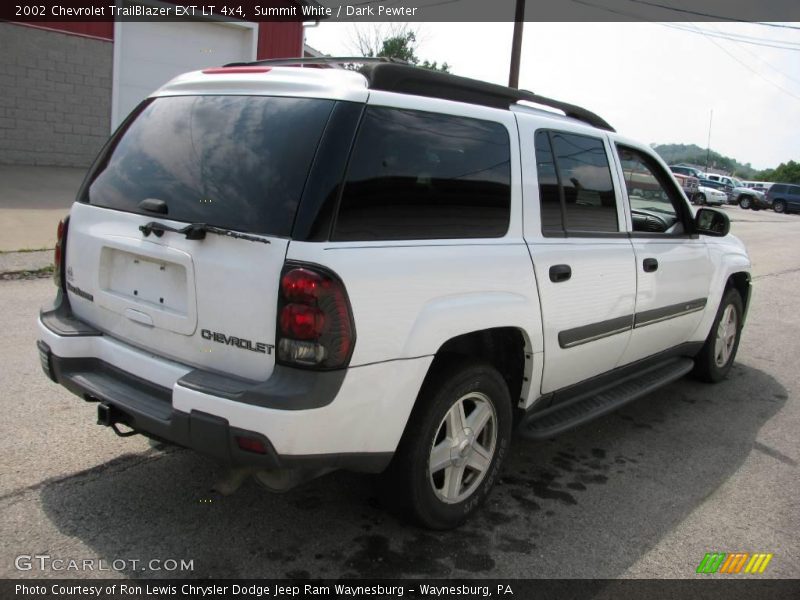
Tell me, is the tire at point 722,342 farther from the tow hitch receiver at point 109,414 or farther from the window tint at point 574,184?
the tow hitch receiver at point 109,414

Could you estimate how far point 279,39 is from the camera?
1838 centimetres

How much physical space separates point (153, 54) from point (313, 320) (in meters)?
15.8

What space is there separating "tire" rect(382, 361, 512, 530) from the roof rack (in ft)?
4.02

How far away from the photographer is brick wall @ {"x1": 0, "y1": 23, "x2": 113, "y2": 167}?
14797mm

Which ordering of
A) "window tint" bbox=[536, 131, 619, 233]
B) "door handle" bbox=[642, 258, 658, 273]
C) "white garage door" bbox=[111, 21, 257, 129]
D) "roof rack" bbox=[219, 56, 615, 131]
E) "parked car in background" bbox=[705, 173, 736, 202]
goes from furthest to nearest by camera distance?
1. "parked car in background" bbox=[705, 173, 736, 202]
2. "white garage door" bbox=[111, 21, 257, 129]
3. "door handle" bbox=[642, 258, 658, 273]
4. "window tint" bbox=[536, 131, 619, 233]
5. "roof rack" bbox=[219, 56, 615, 131]

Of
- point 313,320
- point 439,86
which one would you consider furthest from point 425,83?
point 313,320

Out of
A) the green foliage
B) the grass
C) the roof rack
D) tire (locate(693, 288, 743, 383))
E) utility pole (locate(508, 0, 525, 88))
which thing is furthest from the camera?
the green foliage

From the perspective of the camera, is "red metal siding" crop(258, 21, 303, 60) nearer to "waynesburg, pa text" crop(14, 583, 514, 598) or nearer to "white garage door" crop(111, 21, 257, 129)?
"white garage door" crop(111, 21, 257, 129)

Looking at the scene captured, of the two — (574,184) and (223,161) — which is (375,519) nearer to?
(223,161)

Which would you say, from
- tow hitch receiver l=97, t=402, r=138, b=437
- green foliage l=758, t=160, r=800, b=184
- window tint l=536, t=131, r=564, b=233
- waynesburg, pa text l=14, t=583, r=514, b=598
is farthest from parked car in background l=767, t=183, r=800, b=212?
tow hitch receiver l=97, t=402, r=138, b=437

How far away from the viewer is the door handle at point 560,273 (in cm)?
353

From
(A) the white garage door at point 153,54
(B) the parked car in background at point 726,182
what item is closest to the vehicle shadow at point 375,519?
(A) the white garage door at point 153,54

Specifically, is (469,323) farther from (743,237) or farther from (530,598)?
(743,237)

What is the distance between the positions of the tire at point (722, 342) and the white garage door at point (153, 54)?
553 inches
